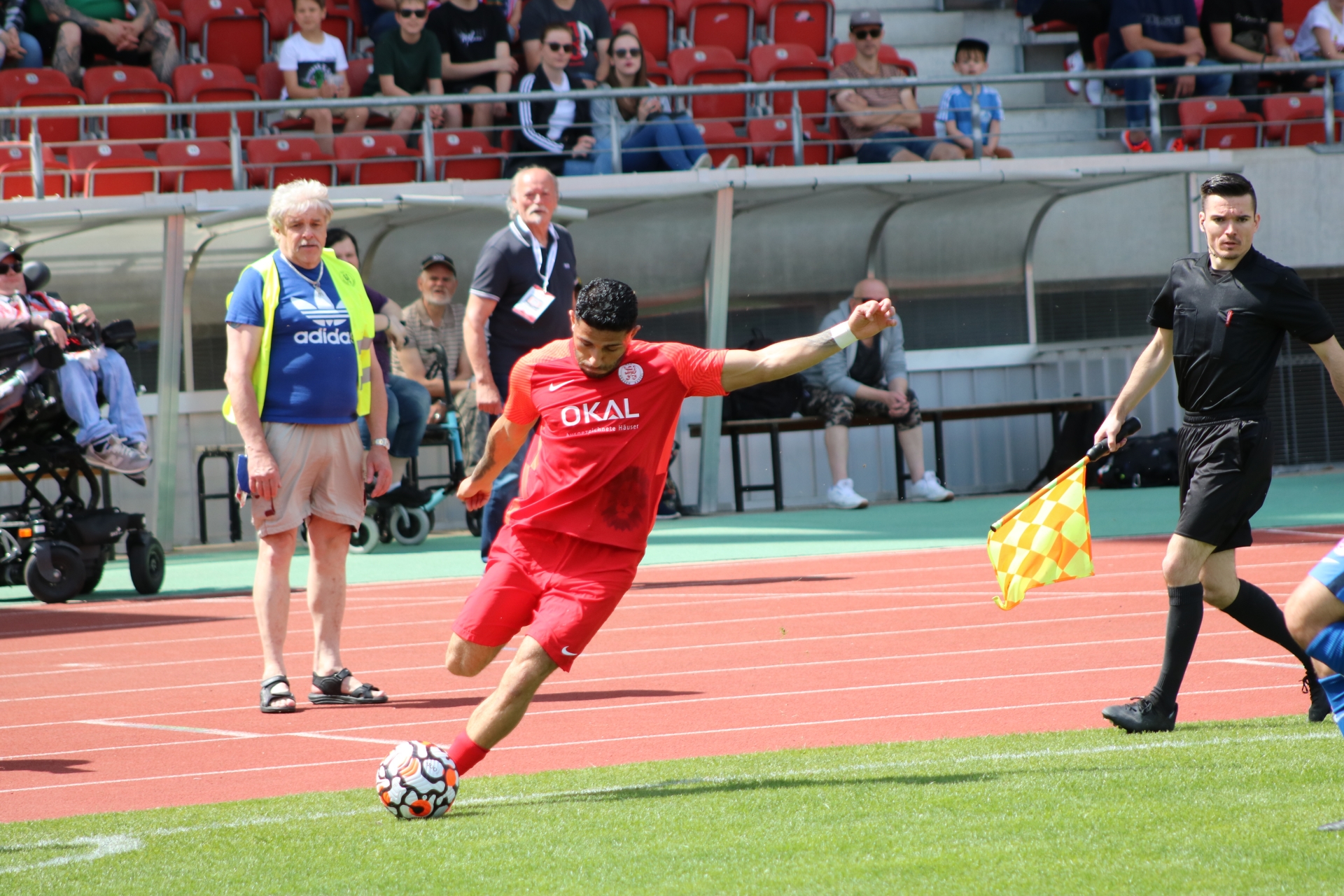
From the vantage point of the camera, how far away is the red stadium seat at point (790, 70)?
61.4 feet

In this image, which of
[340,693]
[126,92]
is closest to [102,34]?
[126,92]

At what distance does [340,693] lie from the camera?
7285 mm

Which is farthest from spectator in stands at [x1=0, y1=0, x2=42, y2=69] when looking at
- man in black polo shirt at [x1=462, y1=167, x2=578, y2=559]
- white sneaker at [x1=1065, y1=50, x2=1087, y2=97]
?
white sneaker at [x1=1065, y1=50, x2=1087, y2=97]

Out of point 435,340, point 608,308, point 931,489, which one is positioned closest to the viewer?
point 608,308

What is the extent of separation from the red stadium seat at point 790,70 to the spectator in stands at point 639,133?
5.80ft

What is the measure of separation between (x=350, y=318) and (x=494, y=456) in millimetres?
1822

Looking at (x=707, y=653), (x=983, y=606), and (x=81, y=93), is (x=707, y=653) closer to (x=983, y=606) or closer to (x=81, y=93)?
(x=983, y=606)

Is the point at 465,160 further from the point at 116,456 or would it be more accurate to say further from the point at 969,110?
the point at 116,456

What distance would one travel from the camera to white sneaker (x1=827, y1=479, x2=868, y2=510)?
17125 mm

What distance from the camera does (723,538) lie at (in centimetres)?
1446

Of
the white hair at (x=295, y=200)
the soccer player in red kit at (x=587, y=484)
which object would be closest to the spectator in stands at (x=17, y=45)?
the white hair at (x=295, y=200)

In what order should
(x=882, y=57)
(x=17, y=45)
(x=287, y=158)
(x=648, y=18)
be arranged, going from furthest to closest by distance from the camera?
1. (x=882, y=57)
2. (x=648, y=18)
3. (x=17, y=45)
4. (x=287, y=158)

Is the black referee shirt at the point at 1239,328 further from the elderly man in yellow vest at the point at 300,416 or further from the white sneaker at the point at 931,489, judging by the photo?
the white sneaker at the point at 931,489

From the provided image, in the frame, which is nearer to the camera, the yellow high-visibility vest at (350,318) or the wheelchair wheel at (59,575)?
the yellow high-visibility vest at (350,318)
